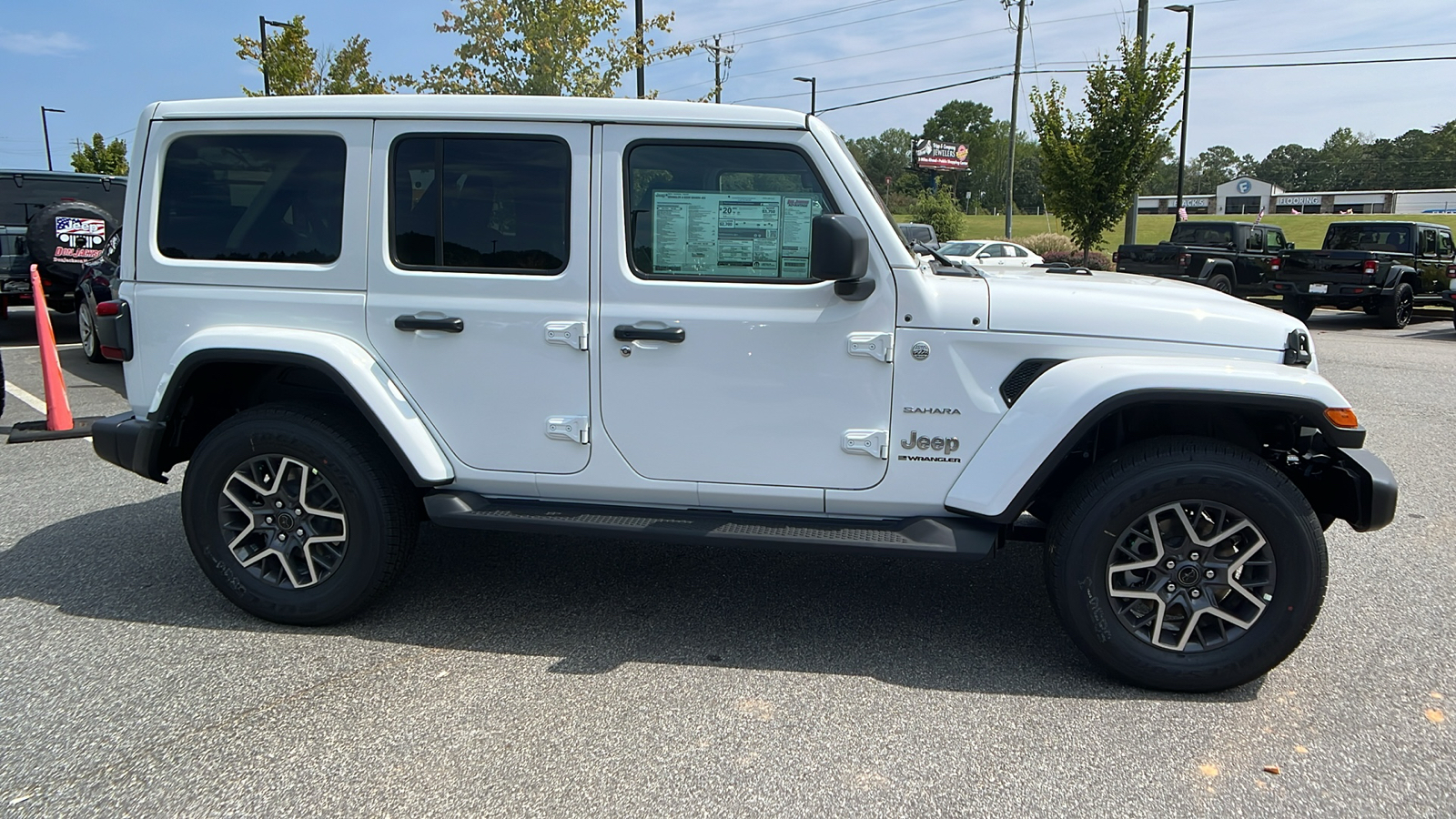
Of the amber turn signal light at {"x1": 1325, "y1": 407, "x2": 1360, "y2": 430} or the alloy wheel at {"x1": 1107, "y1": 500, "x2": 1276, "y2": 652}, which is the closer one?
the amber turn signal light at {"x1": 1325, "y1": 407, "x2": 1360, "y2": 430}

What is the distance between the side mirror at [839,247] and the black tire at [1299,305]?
56.9 feet

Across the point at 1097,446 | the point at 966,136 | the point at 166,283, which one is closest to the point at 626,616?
the point at 1097,446

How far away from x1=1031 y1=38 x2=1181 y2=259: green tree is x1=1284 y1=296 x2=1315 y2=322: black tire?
6.62 meters

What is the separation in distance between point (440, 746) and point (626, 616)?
3.64 ft

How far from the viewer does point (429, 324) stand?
3.57m

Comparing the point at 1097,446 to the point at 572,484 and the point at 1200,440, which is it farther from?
the point at 572,484

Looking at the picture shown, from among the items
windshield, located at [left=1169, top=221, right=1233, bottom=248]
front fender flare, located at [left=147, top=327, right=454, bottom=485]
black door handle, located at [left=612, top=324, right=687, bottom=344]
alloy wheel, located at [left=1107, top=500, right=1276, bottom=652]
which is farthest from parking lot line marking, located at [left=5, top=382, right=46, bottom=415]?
windshield, located at [left=1169, top=221, right=1233, bottom=248]

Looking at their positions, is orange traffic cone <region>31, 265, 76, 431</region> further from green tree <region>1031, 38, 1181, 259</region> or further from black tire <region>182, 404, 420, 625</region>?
green tree <region>1031, 38, 1181, 259</region>

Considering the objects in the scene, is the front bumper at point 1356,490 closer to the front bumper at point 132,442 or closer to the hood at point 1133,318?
the hood at point 1133,318

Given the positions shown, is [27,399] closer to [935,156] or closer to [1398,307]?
[1398,307]

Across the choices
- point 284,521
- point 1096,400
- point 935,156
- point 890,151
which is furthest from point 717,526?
point 890,151

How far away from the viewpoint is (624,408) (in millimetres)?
3545

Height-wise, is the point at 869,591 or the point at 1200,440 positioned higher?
the point at 1200,440

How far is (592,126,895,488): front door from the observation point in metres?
3.39
